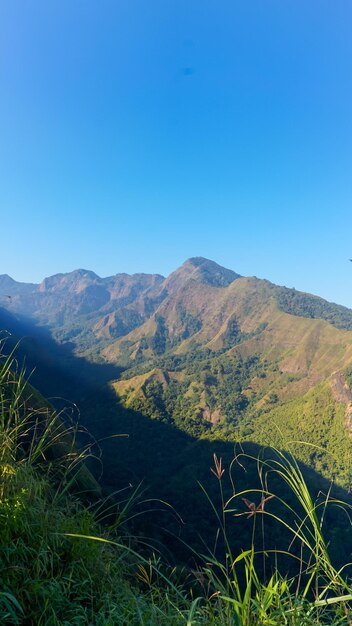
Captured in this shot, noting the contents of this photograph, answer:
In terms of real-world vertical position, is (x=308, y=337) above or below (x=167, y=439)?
above

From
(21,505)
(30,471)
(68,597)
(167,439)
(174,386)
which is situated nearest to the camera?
(68,597)

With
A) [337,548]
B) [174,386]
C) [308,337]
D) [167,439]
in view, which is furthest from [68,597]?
[308,337]

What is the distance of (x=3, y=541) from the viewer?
2.46 m

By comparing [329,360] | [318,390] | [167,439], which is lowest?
[167,439]

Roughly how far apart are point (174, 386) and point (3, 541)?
15215cm

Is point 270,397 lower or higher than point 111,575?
lower

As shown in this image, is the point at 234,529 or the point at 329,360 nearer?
the point at 234,529

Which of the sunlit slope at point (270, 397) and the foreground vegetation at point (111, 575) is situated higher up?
the foreground vegetation at point (111, 575)

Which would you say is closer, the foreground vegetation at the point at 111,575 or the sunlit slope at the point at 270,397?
the foreground vegetation at the point at 111,575

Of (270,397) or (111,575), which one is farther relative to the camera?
(270,397)

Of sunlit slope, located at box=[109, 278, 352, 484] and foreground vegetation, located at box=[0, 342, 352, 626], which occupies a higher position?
foreground vegetation, located at box=[0, 342, 352, 626]

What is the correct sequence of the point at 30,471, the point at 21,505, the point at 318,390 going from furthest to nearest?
the point at 318,390 → the point at 30,471 → the point at 21,505

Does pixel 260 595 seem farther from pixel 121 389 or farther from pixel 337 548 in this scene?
pixel 121 389

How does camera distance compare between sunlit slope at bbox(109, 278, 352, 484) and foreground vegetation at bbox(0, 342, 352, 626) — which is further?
sunlit slope at bbox(109, 278, 352, 484)
